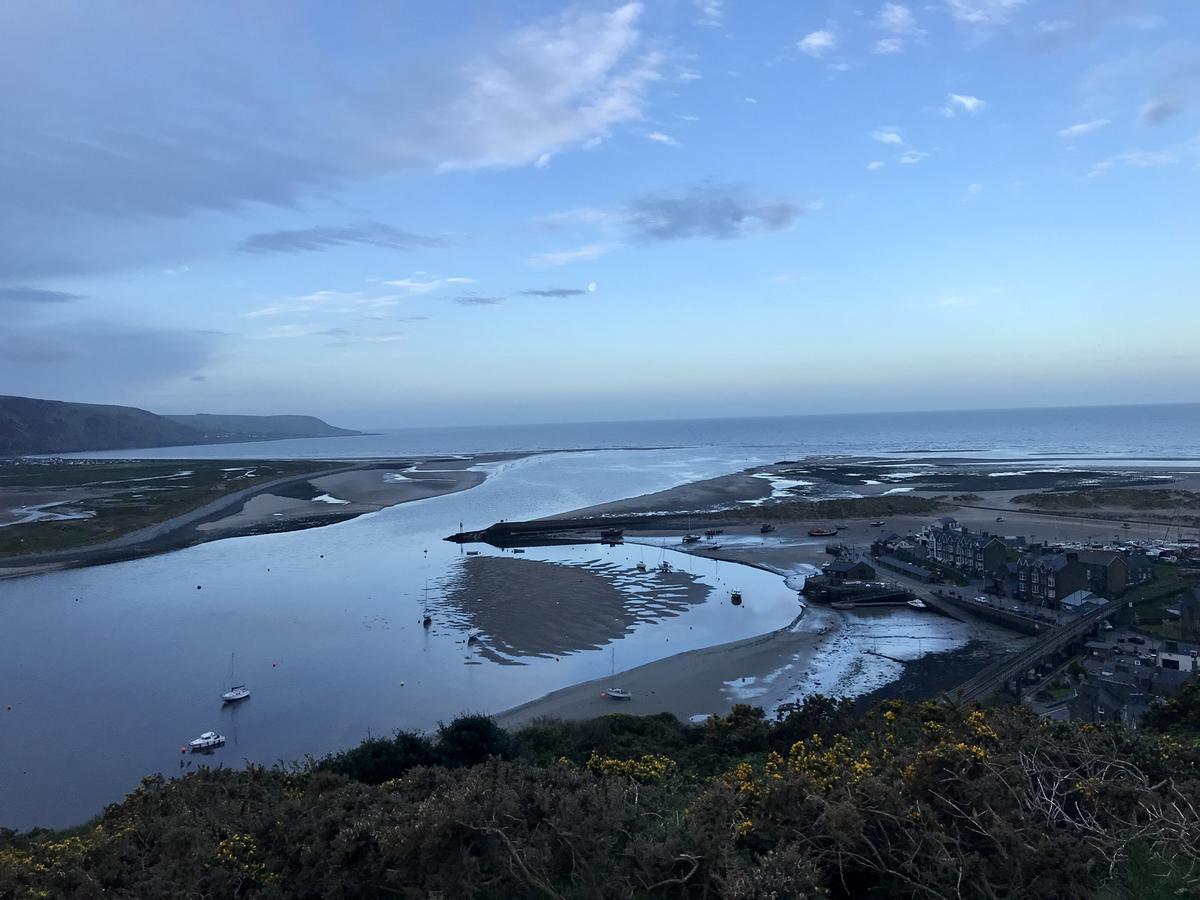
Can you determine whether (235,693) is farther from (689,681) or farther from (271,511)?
(271,511)

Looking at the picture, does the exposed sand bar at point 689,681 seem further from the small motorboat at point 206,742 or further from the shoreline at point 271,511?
the shoreline at point 271,511

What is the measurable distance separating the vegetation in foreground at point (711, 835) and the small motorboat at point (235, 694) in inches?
486

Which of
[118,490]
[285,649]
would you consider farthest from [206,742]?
[118,490]

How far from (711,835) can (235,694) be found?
17.6 metres

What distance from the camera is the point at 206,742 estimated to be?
17.0 metres

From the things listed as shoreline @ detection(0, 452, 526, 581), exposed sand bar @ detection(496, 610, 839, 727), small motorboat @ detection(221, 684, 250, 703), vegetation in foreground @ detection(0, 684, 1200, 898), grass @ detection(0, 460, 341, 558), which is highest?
vegetation in foreground @ detection(0, 684, 1200, 898)

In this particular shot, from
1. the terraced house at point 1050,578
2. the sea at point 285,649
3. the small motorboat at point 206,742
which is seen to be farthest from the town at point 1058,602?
the small motorboat at point 206,742

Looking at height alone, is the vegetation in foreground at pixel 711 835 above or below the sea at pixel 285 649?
above

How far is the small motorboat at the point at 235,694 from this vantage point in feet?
65.3

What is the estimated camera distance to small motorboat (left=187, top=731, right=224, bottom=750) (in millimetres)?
16830

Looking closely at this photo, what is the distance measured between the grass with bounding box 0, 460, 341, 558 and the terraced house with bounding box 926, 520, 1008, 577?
48.5 metres

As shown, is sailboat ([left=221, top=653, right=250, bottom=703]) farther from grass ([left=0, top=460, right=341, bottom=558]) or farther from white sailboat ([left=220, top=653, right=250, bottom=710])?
grass ([left=0, top=460, right=341, bottom=558])

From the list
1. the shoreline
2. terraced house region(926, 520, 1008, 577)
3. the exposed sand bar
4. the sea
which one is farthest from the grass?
terraced house region(926, 520, 1008, 577)

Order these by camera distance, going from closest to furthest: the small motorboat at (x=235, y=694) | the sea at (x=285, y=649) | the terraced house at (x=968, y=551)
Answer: the sea at (x=285, y=649), the small motorboat at (x=235, y=694), the terraced house at (x=968, y=551)
